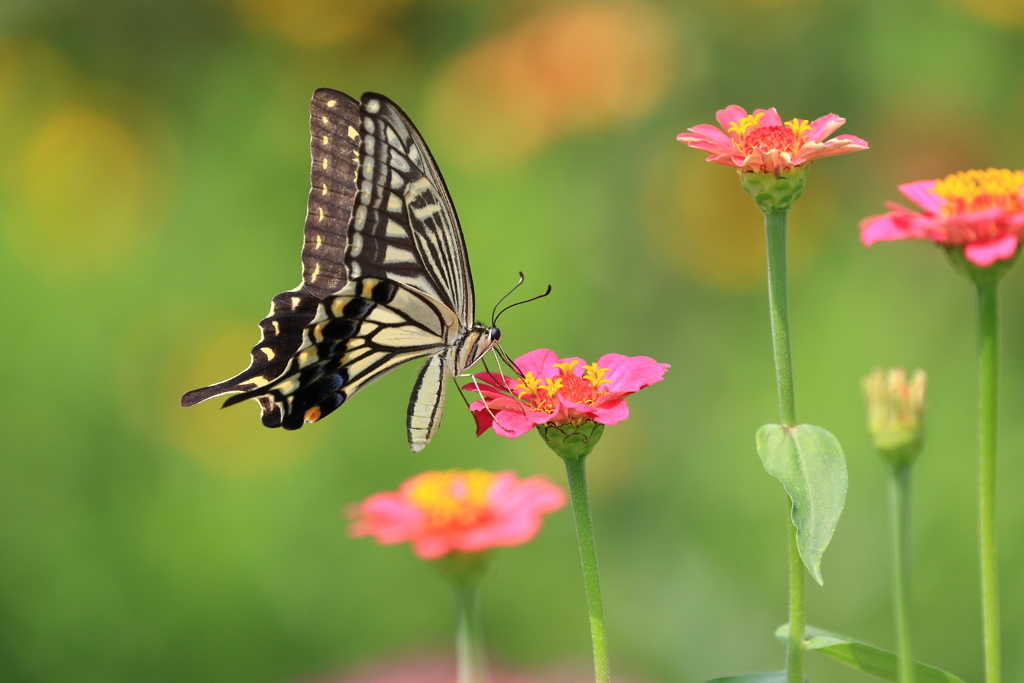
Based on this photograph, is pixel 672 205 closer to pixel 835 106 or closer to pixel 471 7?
pixel 835 106

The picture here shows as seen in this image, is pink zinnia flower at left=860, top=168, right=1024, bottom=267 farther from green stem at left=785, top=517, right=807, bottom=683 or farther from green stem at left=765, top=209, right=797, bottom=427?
green stem at left=785, top=517, right=807, bottom=683

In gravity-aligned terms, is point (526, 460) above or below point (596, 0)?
below

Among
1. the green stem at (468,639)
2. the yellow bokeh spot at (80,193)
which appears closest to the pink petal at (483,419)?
the green stem at (468,639)

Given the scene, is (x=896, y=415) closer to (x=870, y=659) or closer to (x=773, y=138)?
(x=870, y=659)

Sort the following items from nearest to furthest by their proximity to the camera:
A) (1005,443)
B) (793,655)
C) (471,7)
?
(793,655) < (1005,443) < (471,7)

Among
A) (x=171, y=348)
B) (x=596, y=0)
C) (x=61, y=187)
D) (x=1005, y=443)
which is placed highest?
(x=596, y=0)

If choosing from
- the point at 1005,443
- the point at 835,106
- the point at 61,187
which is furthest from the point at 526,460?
the point at 61,187

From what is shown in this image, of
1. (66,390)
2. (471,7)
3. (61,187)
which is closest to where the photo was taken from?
(66,390)

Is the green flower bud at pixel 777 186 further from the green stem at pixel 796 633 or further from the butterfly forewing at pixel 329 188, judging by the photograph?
the butterfly forewing at pixel 329 188
